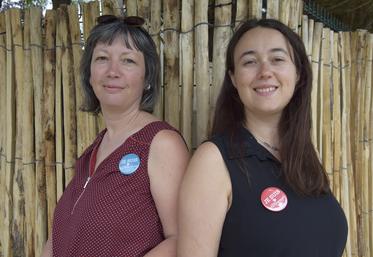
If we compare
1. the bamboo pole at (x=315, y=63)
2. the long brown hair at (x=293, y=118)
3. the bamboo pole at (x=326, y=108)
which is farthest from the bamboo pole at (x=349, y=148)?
the long brown hair at (x=293, y=118)

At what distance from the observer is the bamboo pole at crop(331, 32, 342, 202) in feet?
9.84

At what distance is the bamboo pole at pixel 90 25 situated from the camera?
2.69 meters

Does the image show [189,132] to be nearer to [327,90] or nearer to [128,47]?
[128,47]

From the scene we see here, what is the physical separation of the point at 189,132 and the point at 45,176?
114cm

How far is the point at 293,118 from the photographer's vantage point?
5.91 ft

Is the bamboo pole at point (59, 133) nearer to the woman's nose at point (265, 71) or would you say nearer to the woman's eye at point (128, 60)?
the woman's eye at point (128, 60)

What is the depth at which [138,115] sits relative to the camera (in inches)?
77.0

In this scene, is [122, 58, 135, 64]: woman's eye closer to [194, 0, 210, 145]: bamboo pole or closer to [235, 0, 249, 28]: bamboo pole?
[194, 0, 210, 145]: bamboo pole

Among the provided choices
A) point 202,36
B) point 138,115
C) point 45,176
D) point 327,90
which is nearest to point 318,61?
point 327,90

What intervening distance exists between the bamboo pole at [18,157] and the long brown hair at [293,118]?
168 cm

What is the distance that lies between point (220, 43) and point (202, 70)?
0.58 ft

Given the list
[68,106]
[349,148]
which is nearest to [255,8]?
[68,106]

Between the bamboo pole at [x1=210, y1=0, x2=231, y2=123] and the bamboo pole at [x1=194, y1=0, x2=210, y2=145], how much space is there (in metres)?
0.04

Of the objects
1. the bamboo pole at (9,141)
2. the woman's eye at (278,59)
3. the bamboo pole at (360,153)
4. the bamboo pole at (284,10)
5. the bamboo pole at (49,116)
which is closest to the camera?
the woman's eye at (278,59)
